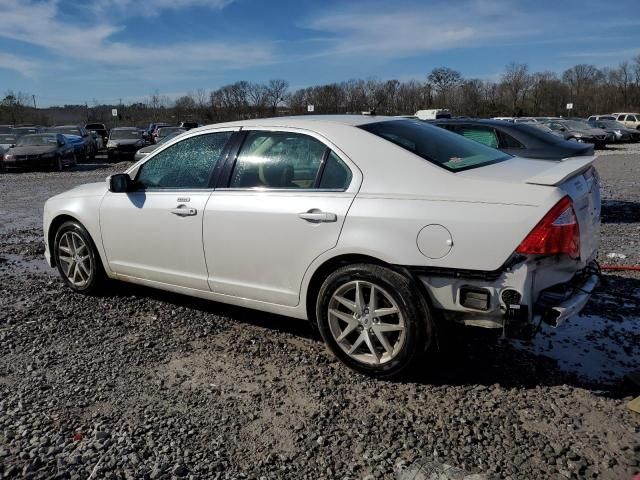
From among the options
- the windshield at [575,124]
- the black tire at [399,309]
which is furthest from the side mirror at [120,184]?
the windshield at [575,124]

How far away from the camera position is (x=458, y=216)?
320 cm

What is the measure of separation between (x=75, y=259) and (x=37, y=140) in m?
19.7

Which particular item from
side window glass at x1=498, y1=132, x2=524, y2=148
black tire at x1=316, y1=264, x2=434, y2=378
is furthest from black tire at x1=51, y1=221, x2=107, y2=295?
side window glass at x1=498, y1=132, x2=524, y2=148

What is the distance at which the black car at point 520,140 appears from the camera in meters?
7.68

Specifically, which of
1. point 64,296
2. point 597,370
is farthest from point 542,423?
point 64,296

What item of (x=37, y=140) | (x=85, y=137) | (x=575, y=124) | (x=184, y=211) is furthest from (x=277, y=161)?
(x=575, y=124)

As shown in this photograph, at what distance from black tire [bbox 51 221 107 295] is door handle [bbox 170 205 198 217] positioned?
1.27 meters

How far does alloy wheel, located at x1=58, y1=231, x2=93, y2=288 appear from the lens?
17.5 feet

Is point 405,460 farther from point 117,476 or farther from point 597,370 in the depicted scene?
point 597,370

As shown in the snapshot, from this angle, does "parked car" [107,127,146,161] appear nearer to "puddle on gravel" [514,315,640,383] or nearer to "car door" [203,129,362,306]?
"car door" [203,129,362,306]

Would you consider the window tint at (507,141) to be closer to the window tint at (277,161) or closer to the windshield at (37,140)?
the window tint at (277,161)

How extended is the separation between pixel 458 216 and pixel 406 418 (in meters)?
1.20

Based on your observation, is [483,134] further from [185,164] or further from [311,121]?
[185,164]

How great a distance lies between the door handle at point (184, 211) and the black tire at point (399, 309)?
128cm
